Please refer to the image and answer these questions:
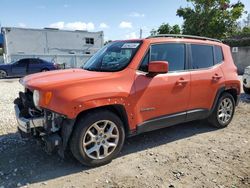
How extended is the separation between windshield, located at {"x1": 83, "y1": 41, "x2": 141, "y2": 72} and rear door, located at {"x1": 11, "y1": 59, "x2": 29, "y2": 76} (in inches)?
604

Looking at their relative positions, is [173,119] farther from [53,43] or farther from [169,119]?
[53,43]

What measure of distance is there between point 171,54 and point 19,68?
1627 centimetres

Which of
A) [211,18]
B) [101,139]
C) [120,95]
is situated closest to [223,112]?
[120,95]

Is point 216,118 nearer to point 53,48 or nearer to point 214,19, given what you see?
point 214,19

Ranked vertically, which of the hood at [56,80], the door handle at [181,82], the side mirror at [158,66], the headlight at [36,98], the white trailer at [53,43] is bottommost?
the headlight at [36,98]

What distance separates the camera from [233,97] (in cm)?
613

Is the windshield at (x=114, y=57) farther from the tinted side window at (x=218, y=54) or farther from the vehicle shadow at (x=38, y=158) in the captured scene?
the tinted side window at (x=218, y=54)

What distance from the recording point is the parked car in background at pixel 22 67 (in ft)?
61.3

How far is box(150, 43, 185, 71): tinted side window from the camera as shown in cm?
466

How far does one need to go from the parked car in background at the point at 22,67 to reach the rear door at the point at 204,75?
52.3ft

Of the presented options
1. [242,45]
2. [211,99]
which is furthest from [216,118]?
[242,45]

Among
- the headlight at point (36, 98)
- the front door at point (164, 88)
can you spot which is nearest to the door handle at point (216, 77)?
the front door at point (164, 88)

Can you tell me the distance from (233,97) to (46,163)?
415 cm

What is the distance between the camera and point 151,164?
4141mm
